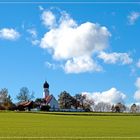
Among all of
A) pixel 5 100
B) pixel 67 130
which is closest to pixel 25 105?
pixel 5 100

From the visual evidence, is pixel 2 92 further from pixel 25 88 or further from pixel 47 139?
pixel 47 139

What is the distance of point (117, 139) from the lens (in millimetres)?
20406

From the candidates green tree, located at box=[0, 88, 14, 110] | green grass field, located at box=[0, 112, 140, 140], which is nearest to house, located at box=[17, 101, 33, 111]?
green tree, located at box=[0, 88, 14, 110]

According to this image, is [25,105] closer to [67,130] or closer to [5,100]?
[5,100]

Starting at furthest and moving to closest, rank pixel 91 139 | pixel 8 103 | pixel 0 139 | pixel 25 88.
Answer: pixel 25 88
pixel 8 103
pixel 91 139
pixel 0 139

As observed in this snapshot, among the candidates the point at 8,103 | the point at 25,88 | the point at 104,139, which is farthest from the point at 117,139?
the point at 25,88

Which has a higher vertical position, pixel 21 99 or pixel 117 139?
pixel 21 99

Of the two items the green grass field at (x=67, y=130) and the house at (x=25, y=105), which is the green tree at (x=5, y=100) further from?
the green grass field at (x=67, y=130)

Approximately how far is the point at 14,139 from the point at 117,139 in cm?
446

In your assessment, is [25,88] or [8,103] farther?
[25,88]

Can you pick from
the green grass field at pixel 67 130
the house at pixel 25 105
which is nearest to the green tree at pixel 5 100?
the house at pixel 25 105

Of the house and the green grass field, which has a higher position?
the house

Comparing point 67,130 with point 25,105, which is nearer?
point 67,130

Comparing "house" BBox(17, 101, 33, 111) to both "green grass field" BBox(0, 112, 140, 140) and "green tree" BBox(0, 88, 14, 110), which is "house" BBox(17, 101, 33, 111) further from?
"green grass field" BBox(0, 112, 140, 140)
